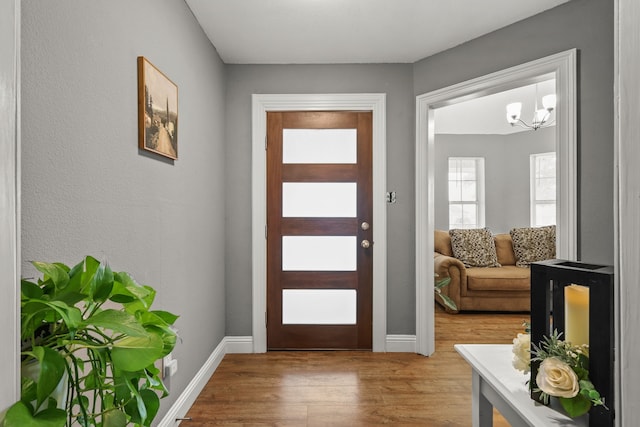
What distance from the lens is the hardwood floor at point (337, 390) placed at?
7.05 ft

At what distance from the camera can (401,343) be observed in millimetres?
3164

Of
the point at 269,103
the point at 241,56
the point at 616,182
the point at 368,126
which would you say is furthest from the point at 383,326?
the point at 616,182

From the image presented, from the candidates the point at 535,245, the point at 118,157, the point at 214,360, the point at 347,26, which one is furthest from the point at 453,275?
the point at 118,157

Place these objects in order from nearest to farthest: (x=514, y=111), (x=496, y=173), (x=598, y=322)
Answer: (x=598, y=322), (x=514, y=111), (x=496, y=173)

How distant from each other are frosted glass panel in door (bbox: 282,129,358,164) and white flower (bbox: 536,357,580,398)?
7.71 ft

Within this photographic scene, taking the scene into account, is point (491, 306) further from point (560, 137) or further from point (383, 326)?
Result: point (560, 137)

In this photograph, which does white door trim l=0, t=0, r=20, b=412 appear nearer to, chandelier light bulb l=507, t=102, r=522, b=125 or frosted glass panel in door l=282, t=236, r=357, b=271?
frosted glass panel in door l=282, t=236, r=357, b=271

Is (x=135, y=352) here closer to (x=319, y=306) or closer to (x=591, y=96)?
(x=591, y=96)

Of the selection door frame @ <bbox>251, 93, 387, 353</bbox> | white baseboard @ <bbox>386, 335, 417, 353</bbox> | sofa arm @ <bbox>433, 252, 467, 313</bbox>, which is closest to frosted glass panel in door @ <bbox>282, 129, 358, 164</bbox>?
door frame @ <bbox>251, 93, 387, 353</bbox>

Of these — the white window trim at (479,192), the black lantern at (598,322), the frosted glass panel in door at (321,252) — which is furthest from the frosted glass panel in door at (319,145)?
the white window trim at (479,192)

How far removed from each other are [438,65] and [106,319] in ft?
9.83

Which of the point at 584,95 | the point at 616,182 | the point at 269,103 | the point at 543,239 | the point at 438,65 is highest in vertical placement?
the point at 438,65

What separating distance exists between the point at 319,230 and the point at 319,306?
0.64 meters

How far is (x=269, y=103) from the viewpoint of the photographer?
3.13m
